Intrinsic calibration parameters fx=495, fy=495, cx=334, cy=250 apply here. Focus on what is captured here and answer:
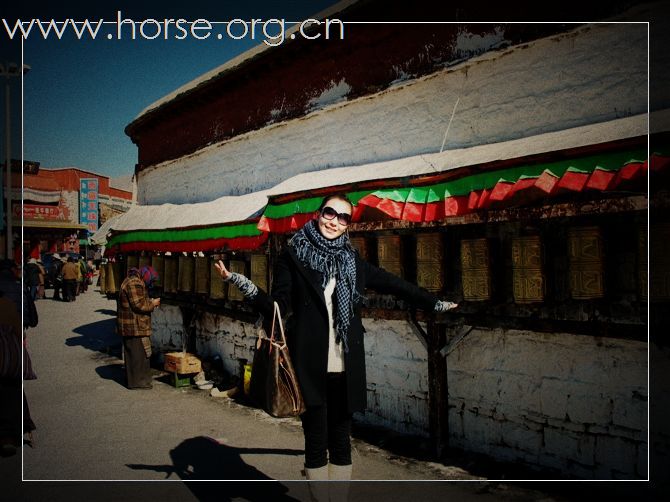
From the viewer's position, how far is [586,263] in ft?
12.5

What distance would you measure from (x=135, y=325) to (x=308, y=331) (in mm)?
5337

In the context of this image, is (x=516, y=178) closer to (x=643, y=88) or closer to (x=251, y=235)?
(x=643, y=88)

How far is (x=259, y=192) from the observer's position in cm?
812

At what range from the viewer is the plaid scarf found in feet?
10.5

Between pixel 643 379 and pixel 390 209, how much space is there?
2.48 metres

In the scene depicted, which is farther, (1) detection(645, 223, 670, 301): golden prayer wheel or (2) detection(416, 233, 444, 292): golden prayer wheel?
(2) detection(416, 233, 444, 292): golden prayer wheel

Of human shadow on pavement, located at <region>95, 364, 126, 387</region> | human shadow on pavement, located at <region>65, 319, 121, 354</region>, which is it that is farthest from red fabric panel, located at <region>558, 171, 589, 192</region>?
human shadow on pavement, located at <region>65, 319, 121, 354</region>

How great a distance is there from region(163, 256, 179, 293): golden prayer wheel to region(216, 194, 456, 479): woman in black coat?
652 cm

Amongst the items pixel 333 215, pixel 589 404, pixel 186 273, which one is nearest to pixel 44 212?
pixel 186 273

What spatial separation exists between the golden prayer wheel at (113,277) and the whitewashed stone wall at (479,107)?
447cm

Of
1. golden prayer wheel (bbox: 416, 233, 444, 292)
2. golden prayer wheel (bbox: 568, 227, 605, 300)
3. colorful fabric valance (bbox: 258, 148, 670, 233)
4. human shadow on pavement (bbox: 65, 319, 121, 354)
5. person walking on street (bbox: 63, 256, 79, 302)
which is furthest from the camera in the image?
person walking on street (bbox: 63, 256, 79, 302)

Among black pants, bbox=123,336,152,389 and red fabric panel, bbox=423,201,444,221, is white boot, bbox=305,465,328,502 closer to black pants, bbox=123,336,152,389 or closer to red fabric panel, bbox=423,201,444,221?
red fabric panel, bbox=423,201,444,221

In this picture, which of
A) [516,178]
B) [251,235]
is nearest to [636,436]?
[516,178]

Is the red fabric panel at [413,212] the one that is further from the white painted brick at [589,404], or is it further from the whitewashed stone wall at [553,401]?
the white painted brick at [589,404]
